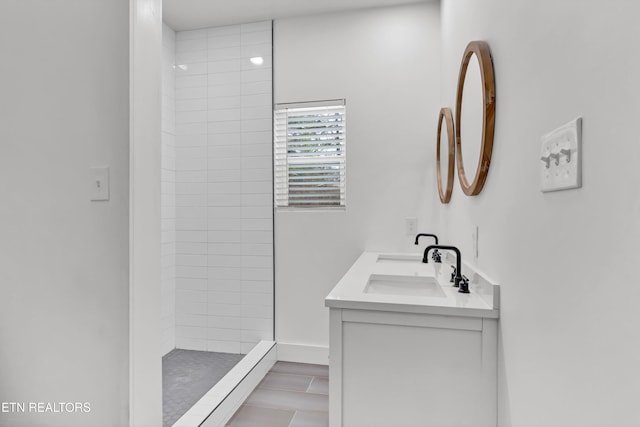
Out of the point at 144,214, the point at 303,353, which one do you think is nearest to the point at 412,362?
the point at 144,214

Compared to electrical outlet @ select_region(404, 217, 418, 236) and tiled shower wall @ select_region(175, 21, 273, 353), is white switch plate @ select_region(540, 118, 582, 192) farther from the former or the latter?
tiled shower wall @ select_region(175, 21, 273, 353)

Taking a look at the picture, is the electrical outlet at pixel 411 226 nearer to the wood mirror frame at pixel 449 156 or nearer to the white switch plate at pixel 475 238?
the wood mirror frame at pixel 449 156

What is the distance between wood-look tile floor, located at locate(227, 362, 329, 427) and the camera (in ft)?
6.39

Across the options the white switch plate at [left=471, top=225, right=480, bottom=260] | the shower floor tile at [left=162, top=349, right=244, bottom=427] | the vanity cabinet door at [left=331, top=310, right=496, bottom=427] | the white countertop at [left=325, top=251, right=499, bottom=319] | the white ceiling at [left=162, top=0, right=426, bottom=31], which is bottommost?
the shower floor tile at [left=162, top=349, right=244, bottom=427]

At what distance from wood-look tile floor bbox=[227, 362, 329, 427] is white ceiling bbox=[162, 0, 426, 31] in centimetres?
269

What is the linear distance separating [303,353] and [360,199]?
1268 millimetres

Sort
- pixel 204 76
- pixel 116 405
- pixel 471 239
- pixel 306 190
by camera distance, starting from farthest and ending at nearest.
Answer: pixel 204 76, pixel 306 190, pixel 471 239, pixel 116 405

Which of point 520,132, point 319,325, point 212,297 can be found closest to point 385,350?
point 520,132

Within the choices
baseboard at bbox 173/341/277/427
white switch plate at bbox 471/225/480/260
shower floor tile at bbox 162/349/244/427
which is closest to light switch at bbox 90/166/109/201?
baseboard at bbox 173/341/277/427

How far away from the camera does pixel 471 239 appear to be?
4.89 feet

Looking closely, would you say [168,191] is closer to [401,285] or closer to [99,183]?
[99,183]

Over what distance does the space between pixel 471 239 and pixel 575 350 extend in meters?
0.89

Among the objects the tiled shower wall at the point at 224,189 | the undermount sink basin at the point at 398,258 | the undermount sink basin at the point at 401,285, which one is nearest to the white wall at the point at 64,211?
the undermount sink basin at the point at 401,285

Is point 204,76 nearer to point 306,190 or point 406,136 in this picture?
point 306,190
